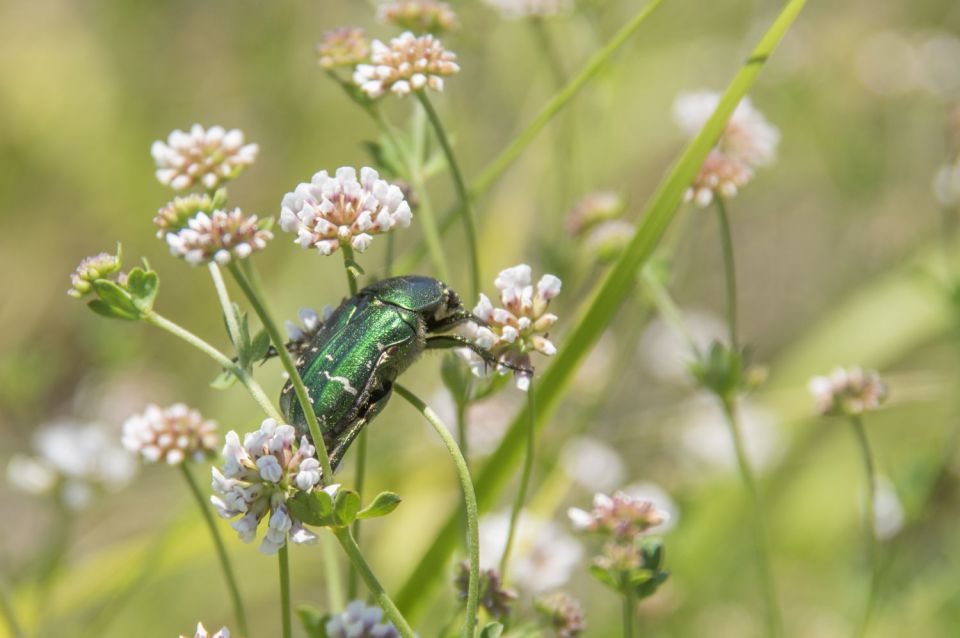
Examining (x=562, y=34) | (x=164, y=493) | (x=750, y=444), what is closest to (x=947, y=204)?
(x=750, y=444)

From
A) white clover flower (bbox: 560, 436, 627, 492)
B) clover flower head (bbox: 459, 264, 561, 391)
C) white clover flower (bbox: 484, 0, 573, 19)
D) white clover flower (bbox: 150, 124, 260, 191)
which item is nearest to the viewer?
clover flower head (bbox: 459, 264, 561, 391)

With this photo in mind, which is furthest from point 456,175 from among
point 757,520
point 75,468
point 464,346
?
point 75,468

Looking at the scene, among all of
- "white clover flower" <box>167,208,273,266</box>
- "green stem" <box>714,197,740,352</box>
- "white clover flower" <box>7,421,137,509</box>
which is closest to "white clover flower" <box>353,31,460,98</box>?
"white clover flower" <box>167,208,273,266</box>

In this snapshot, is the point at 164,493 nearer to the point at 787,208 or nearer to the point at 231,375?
the point at 231,375

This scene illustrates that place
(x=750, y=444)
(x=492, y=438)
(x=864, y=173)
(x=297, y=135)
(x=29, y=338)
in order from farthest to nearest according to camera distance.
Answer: (x=297, y=135), (x=29, y=338), (x=864, y=173), (x=750, y=444), (x=492, y=438)

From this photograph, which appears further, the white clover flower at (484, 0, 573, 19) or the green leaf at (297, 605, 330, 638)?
the white clover flower at (484, 0, 573, 19)

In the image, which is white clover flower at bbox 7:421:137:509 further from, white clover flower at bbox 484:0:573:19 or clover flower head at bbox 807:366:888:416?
clover flower head at bbox 807:366:888:416

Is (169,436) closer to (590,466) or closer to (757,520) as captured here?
(757,520)

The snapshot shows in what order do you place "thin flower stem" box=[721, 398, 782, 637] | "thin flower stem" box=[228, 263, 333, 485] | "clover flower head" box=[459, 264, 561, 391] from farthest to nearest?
"thin flower stem" box=[721, 398, 782, 637] < "clover flower head" box=[459, 264, 561, 391] < "thin flower stem" box=[228, 263, 333, 485]
